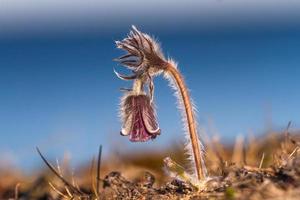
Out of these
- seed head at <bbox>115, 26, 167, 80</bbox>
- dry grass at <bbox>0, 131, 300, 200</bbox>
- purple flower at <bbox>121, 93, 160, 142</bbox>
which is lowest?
dry grass at <bbox>0, 131, 300, 200</bbox>

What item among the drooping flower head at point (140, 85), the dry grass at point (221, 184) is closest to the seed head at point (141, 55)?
the drooping flower head at point (140, 85)

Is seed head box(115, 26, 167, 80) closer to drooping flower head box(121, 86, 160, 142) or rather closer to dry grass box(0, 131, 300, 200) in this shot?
drooping flower head box(121, 86, 160, 142)

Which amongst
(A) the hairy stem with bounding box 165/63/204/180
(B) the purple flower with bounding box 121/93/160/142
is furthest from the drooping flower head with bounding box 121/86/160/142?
(A) the hairy stem with bounding box 165/63/204/180

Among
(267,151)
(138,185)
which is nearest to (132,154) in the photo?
(267,151)

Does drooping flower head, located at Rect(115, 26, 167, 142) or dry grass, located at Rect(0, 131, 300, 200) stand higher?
drooping flower head, located at Rect(115, 26, 167, 142)

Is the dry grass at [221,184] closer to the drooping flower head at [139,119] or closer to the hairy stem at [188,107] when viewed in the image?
the hairy stem at [188,107]

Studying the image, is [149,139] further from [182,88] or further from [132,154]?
[132,154]

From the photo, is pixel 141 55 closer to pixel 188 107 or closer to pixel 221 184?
pixel 188 107

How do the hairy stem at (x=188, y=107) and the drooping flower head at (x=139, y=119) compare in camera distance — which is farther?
the drooping flower head at (x=139, y=119)

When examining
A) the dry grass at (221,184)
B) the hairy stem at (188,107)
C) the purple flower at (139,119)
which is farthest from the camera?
the purple flower at (139,119)
